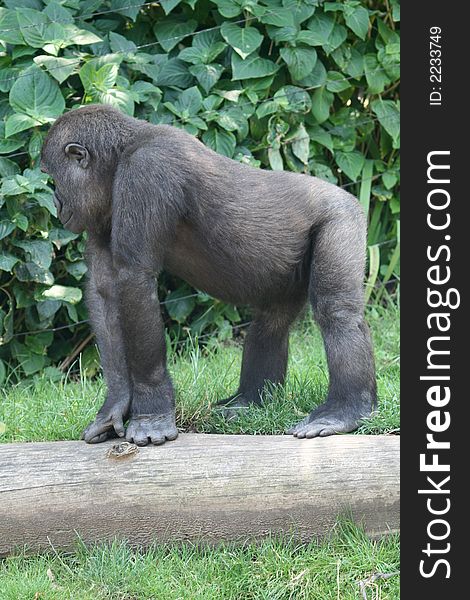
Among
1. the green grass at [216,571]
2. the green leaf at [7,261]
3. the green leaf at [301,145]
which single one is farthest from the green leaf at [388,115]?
the green grass at [216,571]

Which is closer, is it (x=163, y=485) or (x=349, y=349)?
(x=163, y=485)

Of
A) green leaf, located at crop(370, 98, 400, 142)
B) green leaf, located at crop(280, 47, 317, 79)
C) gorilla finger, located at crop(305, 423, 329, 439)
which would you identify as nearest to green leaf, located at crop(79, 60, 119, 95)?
green leaf, located at crop(280, 47, 317, 79)

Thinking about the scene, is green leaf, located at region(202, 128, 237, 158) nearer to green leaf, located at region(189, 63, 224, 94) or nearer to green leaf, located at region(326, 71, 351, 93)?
green leaf, located at region(189, 63, 224, 94)

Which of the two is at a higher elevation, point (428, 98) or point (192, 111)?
point (192, 111)

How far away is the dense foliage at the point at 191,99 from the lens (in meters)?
5.25

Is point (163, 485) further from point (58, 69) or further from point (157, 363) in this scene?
point (58, 69)

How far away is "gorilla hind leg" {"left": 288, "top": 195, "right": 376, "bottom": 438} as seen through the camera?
3998 mm

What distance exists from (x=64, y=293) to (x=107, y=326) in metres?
1.26

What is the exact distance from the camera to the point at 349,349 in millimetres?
3998

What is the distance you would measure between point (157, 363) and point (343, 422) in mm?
776

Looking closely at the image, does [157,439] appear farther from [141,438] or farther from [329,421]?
[329,421]

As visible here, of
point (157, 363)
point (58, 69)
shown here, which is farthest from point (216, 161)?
point (58, 69)

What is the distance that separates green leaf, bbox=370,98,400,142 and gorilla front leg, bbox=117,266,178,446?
9.70 ft

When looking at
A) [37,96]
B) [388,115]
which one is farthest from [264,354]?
[388,115]
